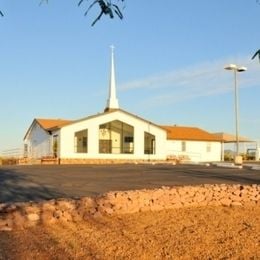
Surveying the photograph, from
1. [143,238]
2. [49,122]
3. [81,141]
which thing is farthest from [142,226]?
[49,122]

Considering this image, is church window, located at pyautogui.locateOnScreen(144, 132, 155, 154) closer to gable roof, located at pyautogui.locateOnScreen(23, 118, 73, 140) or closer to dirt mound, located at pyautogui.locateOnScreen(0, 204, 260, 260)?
gable roof, located at pyautogui.locateOnScreen(23, 118, 73, 140)

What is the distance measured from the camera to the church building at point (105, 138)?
47.8m

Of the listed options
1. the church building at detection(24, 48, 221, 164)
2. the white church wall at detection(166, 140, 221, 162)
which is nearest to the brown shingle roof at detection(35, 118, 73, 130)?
the church building at detection(24, 48, 221, 164)

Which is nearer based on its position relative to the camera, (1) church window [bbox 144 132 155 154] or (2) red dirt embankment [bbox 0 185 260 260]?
(2) red dirt embankment [bbox 0 185 260 260]

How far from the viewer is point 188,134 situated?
200 ft

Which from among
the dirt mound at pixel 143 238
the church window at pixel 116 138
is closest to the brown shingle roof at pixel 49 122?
the church window at pixel 116 138

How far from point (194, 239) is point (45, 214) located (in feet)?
10.2

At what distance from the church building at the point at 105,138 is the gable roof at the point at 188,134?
291 centimetres

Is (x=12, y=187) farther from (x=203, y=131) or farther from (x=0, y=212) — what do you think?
(x=203, y=131)

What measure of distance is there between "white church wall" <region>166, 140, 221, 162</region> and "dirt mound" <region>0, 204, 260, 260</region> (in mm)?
45576

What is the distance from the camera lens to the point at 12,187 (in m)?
19.5

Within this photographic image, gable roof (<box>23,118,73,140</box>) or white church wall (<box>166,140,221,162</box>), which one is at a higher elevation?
gable roof (<box>23,118,73,140</box>)

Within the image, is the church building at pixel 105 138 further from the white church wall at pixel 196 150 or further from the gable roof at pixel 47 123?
the white church wall at pixel 196 150

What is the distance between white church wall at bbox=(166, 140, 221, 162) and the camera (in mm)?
58688
